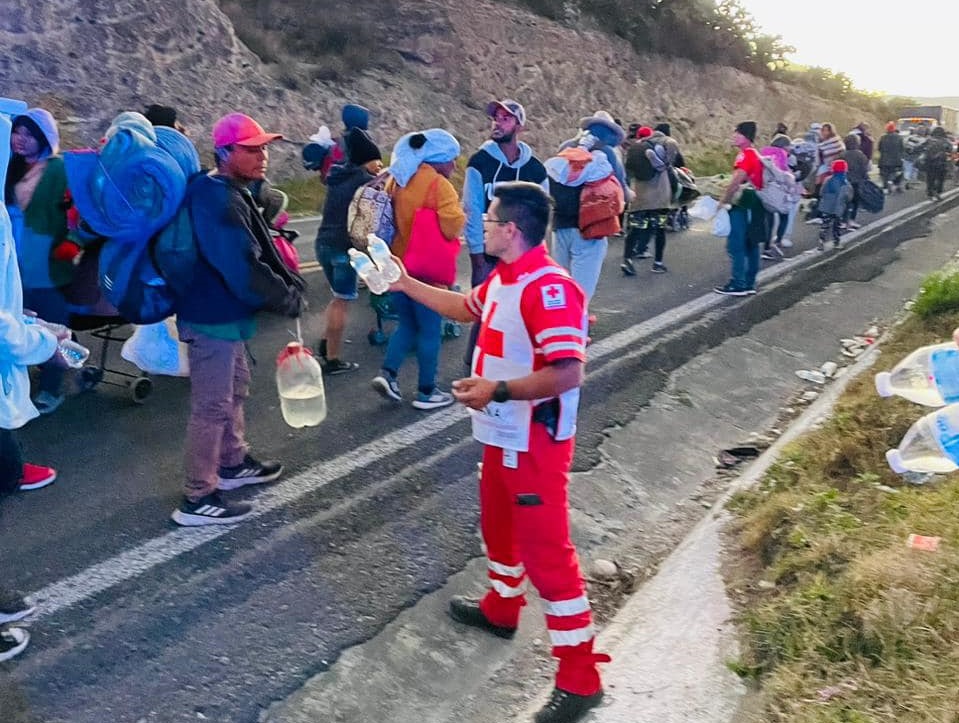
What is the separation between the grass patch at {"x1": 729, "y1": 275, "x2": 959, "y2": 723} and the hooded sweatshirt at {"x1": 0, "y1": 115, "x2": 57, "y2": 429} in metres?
2.81

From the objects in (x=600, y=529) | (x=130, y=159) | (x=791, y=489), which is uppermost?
(x=130, y=159)

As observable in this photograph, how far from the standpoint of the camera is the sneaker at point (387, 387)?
6.11 metres

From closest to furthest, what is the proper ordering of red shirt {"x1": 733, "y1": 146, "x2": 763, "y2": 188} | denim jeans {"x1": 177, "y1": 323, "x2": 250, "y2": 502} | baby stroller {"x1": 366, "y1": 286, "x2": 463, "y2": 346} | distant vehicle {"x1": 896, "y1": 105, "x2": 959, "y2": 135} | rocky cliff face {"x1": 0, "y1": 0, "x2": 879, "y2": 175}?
denim jeans {"x1": 177, "y1": 323, "x2": 250, "y2": 502}
baby stroller {"x1": 366, "y1": 286, "x2": 463, "y2": 346}
red shirt {"x1": 733, "y1": 146, "x2": 763, "y2": 188}
rocky cliff face {"x1": 0, "y1": 0, "x2": 879, "y2": 175}
distant vehicle {"x1": 896, "y1": 105, "x2": 959, "y2": 135}

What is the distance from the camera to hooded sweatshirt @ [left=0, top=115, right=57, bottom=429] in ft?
10.9

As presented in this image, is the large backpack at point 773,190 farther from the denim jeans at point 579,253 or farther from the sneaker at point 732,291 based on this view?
the denim jeans at point 579,253

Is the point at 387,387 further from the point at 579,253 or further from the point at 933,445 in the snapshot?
the point at 933,445

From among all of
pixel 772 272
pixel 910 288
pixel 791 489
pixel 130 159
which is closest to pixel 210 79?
pixel 772 272

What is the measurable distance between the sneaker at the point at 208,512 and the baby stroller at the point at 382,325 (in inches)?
124

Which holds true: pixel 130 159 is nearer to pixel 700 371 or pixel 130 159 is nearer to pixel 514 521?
pixel 514 521

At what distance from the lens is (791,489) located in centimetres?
462

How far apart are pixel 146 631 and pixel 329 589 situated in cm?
76

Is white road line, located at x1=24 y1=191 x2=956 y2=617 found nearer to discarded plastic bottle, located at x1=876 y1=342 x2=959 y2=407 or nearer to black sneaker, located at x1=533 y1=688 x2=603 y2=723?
black sneaker, located at x1=533 y1=688 x2=603 y2=723

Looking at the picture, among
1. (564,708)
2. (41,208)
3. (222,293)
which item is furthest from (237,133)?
(564,708)

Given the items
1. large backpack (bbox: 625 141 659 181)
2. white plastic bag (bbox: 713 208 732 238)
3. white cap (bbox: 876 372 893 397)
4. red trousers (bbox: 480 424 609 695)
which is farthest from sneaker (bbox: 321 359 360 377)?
large backpack (bbox: 625 141 659 181)
